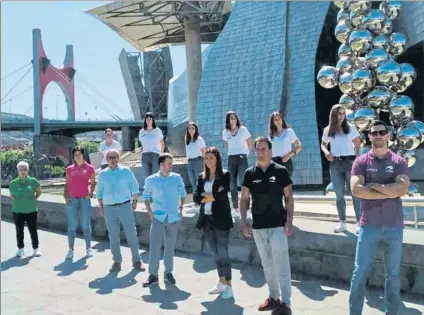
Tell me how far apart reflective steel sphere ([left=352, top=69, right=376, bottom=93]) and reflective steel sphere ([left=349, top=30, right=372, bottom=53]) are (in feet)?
1.53

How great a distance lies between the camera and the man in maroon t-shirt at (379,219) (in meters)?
3.76

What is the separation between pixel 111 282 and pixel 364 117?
6.19m

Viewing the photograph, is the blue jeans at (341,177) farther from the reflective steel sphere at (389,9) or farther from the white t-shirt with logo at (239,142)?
the reflective steel sphere at (389,9)

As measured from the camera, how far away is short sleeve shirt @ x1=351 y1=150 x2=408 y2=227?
12.3 feet

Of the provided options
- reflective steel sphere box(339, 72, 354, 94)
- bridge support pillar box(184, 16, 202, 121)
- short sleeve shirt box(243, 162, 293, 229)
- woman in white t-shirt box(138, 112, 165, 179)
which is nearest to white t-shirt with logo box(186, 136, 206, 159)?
woman in white t-shirt box(138, 112, 165, 179)

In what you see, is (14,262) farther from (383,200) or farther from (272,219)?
(383,200)

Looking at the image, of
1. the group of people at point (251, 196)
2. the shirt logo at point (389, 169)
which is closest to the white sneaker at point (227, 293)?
the group of people at point (251, 196)

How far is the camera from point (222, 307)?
4516 millimetres

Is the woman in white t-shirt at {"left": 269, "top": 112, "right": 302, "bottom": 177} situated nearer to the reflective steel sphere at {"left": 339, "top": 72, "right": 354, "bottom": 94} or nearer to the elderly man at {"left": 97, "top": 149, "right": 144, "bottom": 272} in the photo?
the elderly man at {"left": 97, "top": 149, "right": 144, "bottom": 272}

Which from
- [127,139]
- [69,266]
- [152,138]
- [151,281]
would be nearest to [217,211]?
[151,281]

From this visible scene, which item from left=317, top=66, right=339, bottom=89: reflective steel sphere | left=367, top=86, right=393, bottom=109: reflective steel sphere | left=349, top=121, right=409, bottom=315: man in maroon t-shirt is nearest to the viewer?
left=349, top=121, right=409, bottom=315: man in maroon t-shirt

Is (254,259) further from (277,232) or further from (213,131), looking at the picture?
(213,131)

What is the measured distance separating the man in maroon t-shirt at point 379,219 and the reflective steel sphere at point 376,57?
6442 millimetres

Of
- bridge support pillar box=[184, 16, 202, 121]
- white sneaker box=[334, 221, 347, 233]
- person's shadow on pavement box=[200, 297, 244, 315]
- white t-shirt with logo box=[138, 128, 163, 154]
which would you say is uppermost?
bridge support pillar box=[184, 16, 202, 121]
